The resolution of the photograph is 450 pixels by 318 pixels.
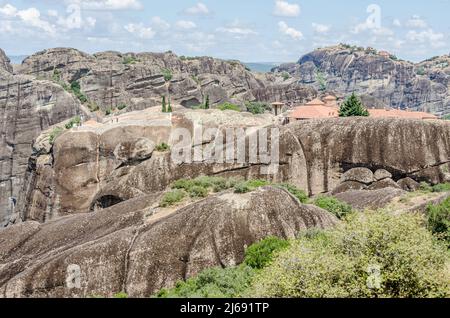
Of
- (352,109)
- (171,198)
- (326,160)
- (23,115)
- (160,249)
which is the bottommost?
(160,249)

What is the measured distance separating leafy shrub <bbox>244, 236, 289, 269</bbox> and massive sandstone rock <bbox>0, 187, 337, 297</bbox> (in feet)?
2.81

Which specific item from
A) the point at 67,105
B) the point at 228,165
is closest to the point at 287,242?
the point at 228,165

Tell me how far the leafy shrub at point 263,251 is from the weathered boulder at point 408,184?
75.2ft

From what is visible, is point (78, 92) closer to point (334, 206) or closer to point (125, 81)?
point (125, 81)

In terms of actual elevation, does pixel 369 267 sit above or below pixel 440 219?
above

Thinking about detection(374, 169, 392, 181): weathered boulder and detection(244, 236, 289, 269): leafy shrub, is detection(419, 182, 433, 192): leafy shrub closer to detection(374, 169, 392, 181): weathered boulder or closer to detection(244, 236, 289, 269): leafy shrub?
detection(374, 169, 392, 181): weathered boulder

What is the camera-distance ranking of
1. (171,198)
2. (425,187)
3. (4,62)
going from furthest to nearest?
(4,62), (425,187), (171,198)

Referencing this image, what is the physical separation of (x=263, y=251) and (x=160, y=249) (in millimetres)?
4388

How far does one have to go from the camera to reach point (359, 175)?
4525 cm

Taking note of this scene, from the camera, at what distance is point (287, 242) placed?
24.6 metres

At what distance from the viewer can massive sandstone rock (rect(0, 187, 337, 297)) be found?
24328 mm

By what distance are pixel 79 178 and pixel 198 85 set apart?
3991 inches

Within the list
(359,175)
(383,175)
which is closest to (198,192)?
(359,175)
